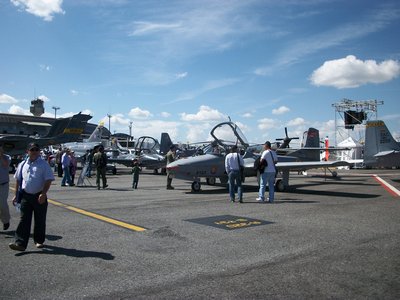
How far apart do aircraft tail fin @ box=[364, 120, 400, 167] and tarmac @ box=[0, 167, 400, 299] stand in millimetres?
14588

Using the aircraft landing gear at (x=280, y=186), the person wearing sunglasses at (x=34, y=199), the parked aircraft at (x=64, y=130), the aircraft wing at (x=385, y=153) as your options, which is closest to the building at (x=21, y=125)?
the parked aircraft at (x=64, y=130)

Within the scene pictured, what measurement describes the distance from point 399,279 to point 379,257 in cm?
92

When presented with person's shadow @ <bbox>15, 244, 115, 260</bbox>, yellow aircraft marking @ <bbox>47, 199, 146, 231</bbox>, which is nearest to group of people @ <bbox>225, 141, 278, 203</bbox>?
yellow aircraft marking @ <bbox>47, 199, 146, 231</bbox>

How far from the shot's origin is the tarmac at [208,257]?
3.80m

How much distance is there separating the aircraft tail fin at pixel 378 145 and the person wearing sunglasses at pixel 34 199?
69.9 feet

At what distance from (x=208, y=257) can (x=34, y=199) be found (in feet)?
9.89

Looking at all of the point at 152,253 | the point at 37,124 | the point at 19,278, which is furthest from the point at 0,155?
the point at 37,124

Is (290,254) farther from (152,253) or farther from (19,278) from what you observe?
(19,278)

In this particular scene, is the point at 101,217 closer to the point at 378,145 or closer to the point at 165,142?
the point at 378,145

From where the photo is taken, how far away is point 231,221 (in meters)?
7.68

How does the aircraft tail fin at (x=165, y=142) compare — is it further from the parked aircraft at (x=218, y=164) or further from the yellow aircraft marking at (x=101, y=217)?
the yellow aircraft marking at (x=101, y=217)

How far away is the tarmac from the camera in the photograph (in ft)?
12.5

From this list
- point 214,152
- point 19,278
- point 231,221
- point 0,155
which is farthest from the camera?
point 214,152

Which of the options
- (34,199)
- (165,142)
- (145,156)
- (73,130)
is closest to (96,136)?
(73,130)
